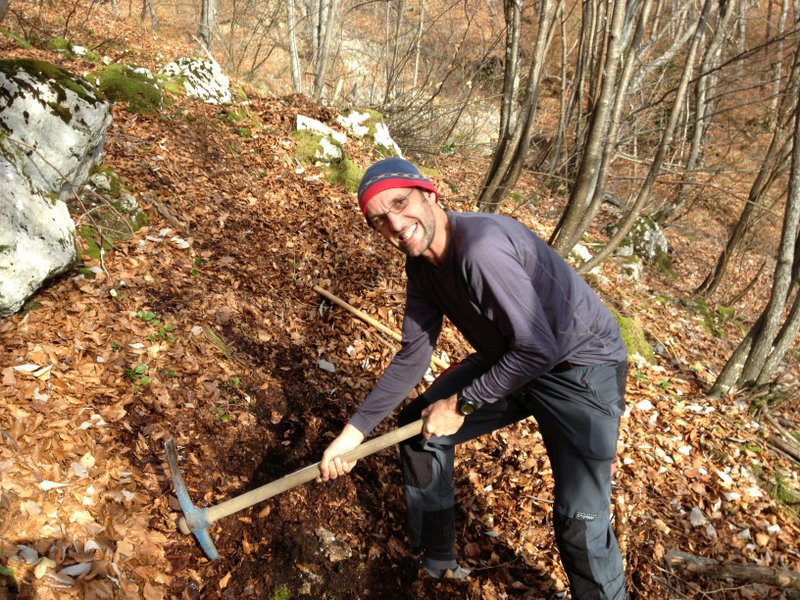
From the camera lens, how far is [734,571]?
11.1 feet

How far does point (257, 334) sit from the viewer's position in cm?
459

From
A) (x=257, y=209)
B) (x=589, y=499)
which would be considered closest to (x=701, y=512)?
(x=589, y=499)

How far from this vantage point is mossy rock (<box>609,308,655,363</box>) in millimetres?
5980

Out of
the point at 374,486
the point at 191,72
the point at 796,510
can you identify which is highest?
the point at 191,72

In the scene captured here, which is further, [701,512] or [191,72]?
[191,72]

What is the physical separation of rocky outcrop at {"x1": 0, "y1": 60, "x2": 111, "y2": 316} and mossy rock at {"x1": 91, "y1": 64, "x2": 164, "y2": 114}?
2171mm

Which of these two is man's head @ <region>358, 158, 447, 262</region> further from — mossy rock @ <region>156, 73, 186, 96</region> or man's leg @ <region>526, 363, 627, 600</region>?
mossy rock @ <region>156, 73, 186, 96</region>

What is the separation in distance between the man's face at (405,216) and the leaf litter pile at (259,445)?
2135mm

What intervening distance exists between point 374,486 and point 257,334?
1837 millimetres

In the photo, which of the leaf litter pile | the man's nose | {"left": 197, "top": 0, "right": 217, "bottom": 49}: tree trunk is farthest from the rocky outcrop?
{"left": 197, "top": 0, "right": 217, "bottom": 49}: tree trunk

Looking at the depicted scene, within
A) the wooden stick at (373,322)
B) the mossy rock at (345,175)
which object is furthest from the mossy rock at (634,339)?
the mossy rock at (345,175)

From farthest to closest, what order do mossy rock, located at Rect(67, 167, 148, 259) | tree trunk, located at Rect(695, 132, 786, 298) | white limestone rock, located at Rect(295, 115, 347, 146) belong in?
tree trunk, located at Rect(695, 132, 786, 298) → white limestone rock, located at Rect(295, 115, 347, 146) → mossy rock, located at Rect(67, 167, 148, 259)

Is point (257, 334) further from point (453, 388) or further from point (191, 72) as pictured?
point (191, 72)

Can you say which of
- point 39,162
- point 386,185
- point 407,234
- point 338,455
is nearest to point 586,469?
point 338,455
